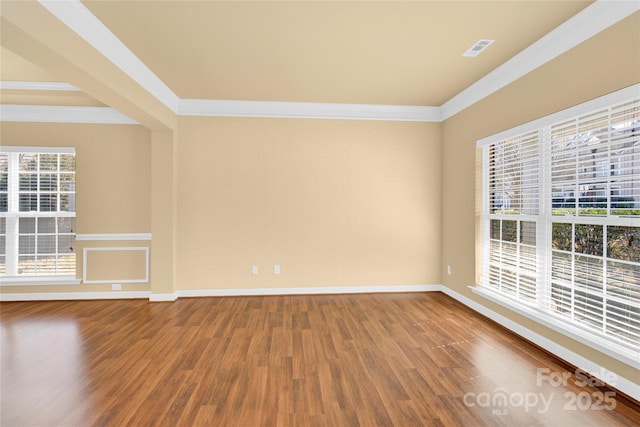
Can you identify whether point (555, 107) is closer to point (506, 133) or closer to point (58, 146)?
point (506, 133)

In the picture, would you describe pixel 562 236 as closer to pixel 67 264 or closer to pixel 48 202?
pixel 67 264

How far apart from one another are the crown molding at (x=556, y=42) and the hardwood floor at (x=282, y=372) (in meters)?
2.85

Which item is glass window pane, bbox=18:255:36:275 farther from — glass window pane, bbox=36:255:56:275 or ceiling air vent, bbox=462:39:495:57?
ceiling air vent, bbox=462:39:495:57

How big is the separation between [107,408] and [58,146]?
425 centimetres

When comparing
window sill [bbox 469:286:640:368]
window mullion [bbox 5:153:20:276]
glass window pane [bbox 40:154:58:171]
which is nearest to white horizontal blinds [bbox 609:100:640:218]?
window sill [bbox 469:286:640:368]

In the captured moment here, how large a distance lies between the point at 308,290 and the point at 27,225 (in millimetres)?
4404

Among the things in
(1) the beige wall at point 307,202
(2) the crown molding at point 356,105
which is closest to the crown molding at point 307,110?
(2) the crown molding at point 356,105

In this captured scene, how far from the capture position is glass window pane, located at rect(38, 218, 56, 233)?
181 inches

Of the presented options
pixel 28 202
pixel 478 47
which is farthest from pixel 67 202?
pixel 478 47

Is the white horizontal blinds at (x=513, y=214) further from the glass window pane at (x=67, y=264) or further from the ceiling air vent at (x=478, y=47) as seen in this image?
the glass window pane at (x=67, y=264)

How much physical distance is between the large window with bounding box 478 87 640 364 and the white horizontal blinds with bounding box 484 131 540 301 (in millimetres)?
11

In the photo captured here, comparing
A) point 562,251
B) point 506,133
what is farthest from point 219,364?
point 506,133

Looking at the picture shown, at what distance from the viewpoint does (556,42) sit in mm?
2805

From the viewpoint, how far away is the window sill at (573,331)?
2209mm
